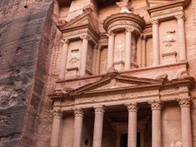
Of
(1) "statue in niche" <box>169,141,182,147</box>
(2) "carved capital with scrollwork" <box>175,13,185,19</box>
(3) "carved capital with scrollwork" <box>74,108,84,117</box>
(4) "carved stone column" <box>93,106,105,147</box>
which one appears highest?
(2) "carved capital with scrollwork" <box>175,13,185,19</box>

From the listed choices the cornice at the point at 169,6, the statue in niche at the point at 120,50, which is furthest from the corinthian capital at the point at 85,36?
the cornice at the point at 169,6

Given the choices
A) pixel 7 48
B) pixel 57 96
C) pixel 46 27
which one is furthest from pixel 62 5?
pixel 57 96

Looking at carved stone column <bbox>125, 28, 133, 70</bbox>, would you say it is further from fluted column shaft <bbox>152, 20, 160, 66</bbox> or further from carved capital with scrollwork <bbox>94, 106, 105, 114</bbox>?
carved capital with scrollwork <bbox>94, 106, 105, 114</bbox>

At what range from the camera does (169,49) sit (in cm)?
1452

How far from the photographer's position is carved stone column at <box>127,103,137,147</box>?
1273 centimetres

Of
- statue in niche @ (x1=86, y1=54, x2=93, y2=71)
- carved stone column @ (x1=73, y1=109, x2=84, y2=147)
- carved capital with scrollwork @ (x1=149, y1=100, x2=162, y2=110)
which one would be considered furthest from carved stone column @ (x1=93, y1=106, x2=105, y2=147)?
statue in niche @ (x1=86, y1=54, x2=93, y2=71)

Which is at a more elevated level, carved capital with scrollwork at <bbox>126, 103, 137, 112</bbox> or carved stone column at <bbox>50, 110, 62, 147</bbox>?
carved capital with scrollwork at <bbox>126, 103, 137, 112</bbox>

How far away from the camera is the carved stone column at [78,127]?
1371cm

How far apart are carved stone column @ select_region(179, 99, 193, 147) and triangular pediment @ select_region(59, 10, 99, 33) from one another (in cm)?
640

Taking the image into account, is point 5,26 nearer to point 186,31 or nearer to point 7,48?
point 7,48

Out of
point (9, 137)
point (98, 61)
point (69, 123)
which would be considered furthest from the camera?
point (98, 61)

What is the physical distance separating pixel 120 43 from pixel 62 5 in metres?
4.85

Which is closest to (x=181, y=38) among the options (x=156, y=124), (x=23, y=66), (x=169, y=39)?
(x=169, y=39)

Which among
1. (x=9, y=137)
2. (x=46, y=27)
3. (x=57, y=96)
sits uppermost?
(x=46, y=27)
